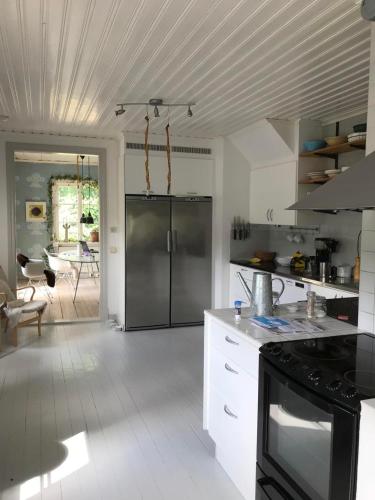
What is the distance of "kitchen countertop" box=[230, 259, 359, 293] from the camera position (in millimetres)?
3604

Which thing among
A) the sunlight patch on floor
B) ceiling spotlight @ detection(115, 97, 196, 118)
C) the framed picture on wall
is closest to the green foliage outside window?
the framed picture on wall

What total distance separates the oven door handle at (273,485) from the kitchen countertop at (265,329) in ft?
1.87

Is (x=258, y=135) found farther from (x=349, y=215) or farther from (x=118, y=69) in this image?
(x=118, y=69)

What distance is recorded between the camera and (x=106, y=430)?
2801 mm

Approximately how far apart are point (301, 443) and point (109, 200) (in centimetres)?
447

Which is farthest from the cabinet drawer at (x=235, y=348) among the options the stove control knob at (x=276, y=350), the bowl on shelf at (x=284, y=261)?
the bowl on shelf at (x=284, y=261)

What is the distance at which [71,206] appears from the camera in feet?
30.9

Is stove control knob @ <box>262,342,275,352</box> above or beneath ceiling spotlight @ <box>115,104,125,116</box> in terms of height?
beneath

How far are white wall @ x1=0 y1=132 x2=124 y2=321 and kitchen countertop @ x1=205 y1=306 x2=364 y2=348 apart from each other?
305 cm

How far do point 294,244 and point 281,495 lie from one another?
377 centimetres

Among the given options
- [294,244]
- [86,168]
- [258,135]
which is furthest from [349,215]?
[86,168]

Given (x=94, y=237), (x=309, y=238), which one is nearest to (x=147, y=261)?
(x=309, y=238)

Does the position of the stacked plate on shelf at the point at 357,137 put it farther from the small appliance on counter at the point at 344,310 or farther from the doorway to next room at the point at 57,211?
the doorway to next room at the point at 57,211

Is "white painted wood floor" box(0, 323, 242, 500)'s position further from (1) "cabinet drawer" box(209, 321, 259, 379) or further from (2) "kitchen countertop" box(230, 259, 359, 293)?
(2) "kitchen countertop" box(230, 259, 359, 293)
